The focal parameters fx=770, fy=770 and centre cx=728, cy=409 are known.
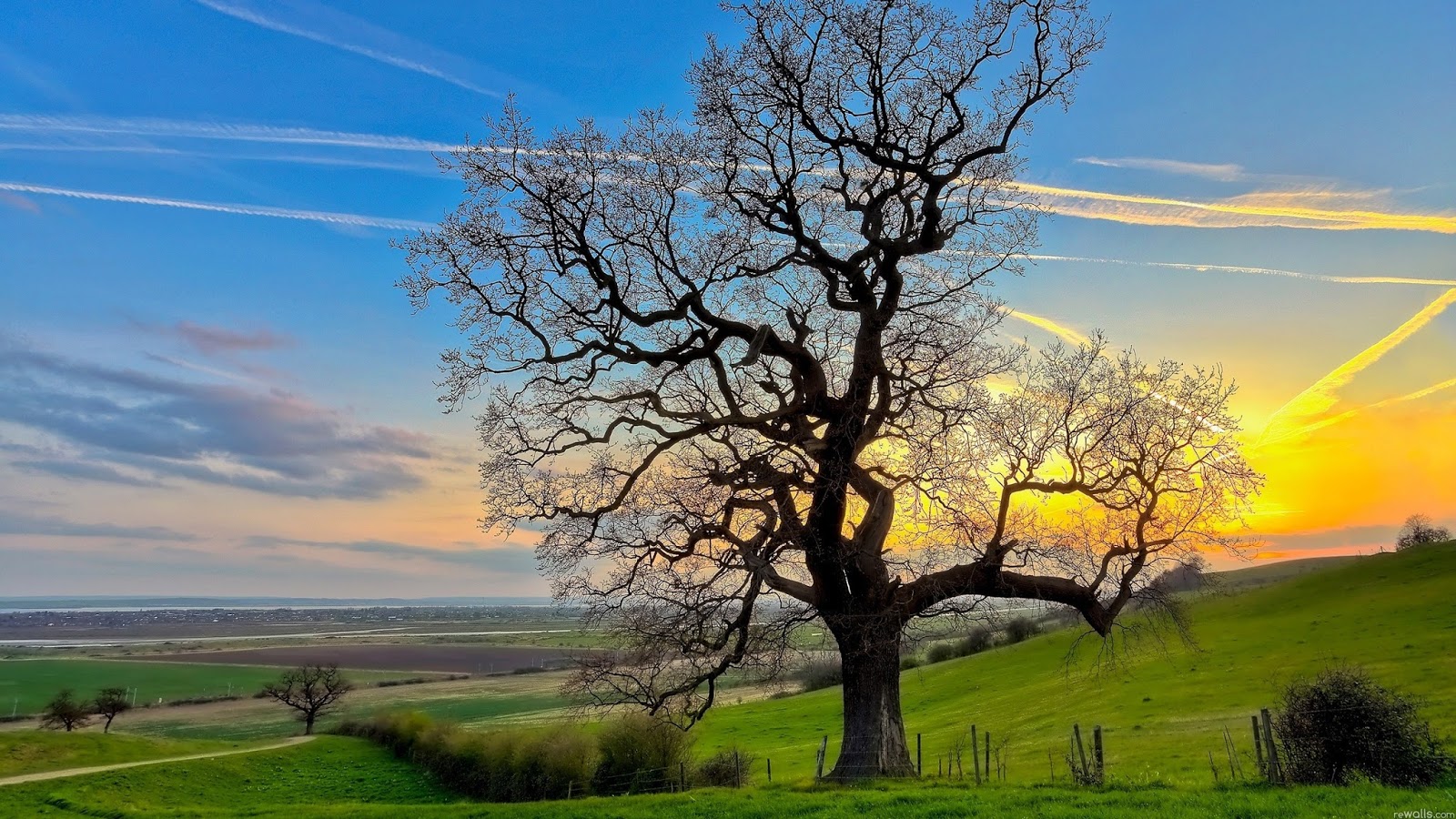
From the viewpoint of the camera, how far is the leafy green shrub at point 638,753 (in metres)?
27.0

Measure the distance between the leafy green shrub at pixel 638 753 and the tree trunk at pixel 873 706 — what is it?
1287cm

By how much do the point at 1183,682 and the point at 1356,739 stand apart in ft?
A: 94.7

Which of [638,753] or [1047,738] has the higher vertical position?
[638,753]

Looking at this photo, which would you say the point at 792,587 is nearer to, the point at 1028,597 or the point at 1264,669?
the point at 1028,597

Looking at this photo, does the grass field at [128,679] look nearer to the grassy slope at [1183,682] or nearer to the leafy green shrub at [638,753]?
the grassy slope at [1183,682]

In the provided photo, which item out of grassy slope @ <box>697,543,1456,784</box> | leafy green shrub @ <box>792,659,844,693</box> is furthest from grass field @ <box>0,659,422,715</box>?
grassy slope @ <box>697,543,1456,784</box>

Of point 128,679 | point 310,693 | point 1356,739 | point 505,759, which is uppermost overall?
point 1356,739

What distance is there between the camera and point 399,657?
14612 centimetres

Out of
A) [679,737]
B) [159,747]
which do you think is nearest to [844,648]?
[679,737]

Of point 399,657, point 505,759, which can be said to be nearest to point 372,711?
point 505,759

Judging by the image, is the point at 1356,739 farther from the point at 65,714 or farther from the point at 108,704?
the point at 108,704

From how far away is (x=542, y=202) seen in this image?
14383 mm

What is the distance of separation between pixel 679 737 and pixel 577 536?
1623 centimetres

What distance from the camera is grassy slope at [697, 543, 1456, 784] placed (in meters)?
27.7
